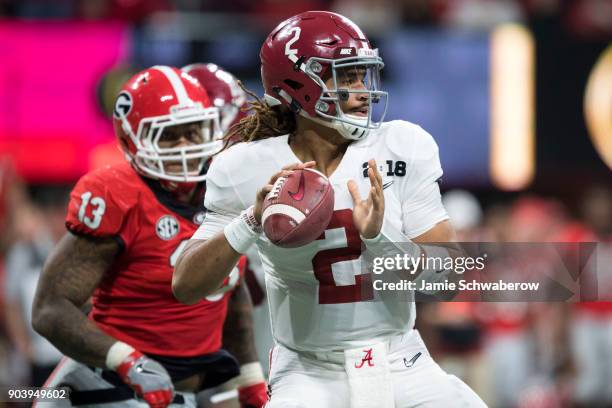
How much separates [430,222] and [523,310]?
5370mm

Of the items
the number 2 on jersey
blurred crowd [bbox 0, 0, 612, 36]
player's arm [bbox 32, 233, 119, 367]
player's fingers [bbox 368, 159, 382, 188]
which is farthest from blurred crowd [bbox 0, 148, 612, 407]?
player's fingers [bbox 368, 159, 382, 188]

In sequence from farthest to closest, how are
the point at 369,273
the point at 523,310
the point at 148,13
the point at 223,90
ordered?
the point at 148,13
the point at 523,310
the point at 223,90
the point at 369,273

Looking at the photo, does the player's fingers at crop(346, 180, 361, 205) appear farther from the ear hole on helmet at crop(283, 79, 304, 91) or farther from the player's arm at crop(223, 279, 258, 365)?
the player's arm at crop(223, 279, 258, 365)

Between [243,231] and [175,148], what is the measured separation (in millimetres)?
896

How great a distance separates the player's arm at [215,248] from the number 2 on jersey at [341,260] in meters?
0.21

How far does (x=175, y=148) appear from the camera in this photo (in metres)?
3.70

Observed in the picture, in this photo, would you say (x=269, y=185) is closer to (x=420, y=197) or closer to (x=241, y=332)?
(x=420, y=197)

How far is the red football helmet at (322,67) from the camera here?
307 cm

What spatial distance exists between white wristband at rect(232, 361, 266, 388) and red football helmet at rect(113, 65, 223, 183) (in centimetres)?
69

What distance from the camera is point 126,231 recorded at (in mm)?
3535

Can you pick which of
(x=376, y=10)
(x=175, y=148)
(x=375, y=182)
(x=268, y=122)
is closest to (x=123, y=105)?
(x=175, y=148)

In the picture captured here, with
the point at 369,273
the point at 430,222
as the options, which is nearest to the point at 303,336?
the point at 369,273

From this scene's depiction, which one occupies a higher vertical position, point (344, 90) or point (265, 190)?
point (344, 90)

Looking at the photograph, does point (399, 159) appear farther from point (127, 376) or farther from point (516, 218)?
point (516, 218)
